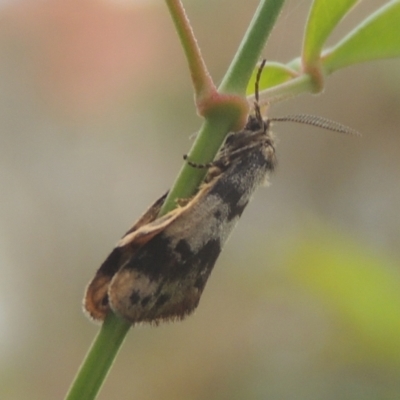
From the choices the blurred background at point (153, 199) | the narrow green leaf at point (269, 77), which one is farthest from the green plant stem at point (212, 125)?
the blurred background at point (153, 199)

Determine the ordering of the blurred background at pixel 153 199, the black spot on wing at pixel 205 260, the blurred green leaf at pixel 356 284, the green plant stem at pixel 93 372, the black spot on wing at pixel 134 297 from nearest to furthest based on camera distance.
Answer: the green plant stem at pixel 93 372
the black spot on wing at pixel 134 297
the black spot on wing at pixel 205 260
the blurred green leaf at pixel 356 284
the blurred background at pixel 153 199

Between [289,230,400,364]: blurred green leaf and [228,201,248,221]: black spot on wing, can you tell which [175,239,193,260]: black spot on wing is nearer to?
[228,201,248,221]: black spot on wing

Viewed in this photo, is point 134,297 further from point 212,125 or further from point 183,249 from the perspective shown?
point 212,125

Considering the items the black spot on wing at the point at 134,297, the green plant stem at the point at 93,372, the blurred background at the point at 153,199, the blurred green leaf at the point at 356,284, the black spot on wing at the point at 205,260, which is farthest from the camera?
the blurred background at the point at 153,199

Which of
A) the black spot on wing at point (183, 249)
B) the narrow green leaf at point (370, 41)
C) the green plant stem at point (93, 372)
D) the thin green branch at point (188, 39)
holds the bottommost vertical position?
the green plant stem at point (93, 372)

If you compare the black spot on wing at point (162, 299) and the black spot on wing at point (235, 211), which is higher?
the black spot on wing at point (235, 211)

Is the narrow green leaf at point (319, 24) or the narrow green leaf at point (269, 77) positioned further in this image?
the narrow green leaf at point (269, 77)

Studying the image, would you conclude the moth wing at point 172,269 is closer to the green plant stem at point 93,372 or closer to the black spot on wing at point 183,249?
the black spot on wing at point 183,249

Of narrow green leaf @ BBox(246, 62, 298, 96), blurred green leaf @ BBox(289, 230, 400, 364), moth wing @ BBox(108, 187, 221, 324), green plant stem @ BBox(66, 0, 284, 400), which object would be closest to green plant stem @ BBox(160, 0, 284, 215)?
green plant stem @ BBox(66, 0, 284, 400)
